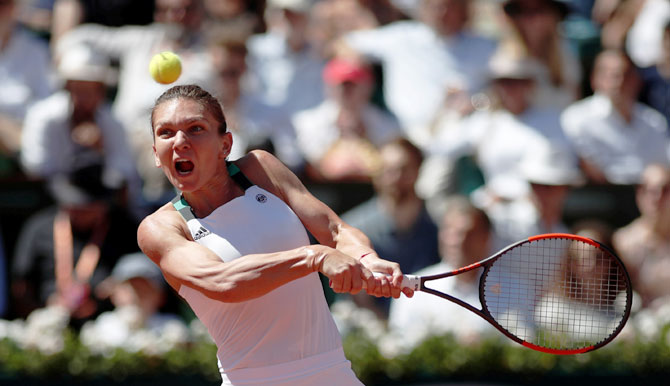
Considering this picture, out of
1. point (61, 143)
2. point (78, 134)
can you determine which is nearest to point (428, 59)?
point (78, 134)

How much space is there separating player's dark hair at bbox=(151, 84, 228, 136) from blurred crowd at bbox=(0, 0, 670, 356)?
2.37 m

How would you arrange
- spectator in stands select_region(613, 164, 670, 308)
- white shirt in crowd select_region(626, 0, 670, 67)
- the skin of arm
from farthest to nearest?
white shirt in crowd select_region(626, 0, 670, 67) → spectator in stands select_region(613, 164, 670, 308) → the skin of arm

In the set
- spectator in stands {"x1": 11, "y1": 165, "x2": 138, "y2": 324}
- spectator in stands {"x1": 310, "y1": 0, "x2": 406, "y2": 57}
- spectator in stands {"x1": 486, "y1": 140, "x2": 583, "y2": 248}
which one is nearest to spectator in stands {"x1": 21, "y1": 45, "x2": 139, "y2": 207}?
spectator in stands {"x1": 11, "y1": 165, "x2": 138, "y2": 324}

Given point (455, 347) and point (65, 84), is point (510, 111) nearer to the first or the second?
point (455, 347)

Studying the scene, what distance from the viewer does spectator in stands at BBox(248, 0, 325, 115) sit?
730 cm

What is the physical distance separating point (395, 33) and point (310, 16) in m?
0.70

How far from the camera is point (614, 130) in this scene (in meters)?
7.01

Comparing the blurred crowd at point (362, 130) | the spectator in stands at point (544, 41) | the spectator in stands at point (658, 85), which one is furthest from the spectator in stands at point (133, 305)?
the spectator in stands at point (658, 85)

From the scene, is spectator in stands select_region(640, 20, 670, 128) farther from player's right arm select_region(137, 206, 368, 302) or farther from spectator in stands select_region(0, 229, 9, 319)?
player's right arm select_region(137, 206, 368, 302)

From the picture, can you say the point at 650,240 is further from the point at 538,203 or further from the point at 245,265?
the point at 245,265

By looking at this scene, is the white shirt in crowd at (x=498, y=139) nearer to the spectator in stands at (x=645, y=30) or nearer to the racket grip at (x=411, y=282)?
the spectator in stands at (x=645, y=30)

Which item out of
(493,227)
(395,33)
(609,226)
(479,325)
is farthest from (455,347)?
(395,33)

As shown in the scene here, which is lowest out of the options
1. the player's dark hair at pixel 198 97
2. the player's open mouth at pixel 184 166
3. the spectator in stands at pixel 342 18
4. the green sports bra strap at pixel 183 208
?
the spectator in stands at pixel 342 18

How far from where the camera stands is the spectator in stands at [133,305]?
5574mm
